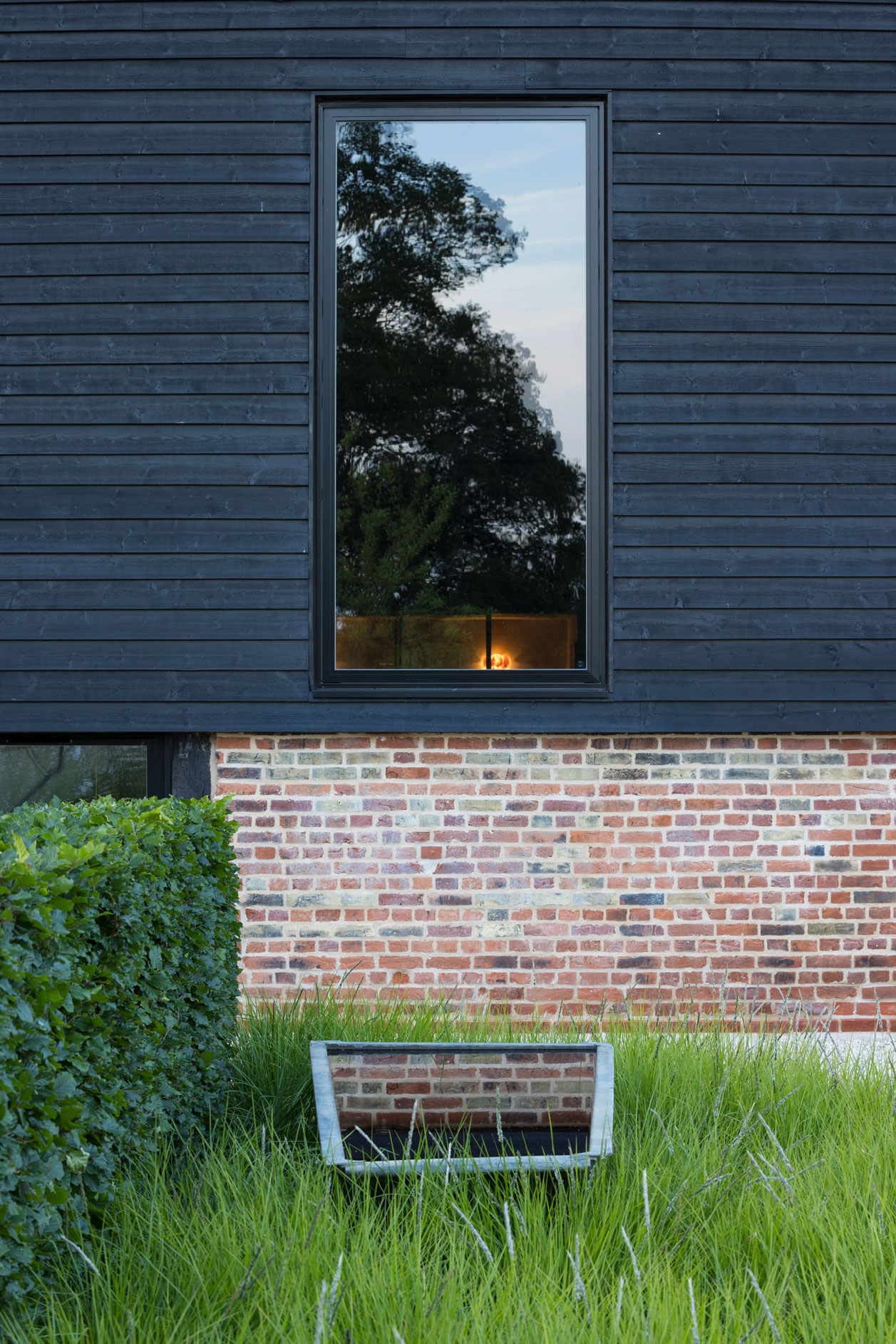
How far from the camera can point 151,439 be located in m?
4.62

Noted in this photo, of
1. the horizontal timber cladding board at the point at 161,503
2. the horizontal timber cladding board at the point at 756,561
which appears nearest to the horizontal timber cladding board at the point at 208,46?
the horizontal timber cladding board at the point at 161,503

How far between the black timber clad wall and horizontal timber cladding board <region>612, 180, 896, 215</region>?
0.04 feet

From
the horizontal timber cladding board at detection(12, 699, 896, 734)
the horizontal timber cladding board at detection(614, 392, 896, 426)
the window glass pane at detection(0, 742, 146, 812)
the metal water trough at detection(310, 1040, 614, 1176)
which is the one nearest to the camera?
the metal water trough at detection(310, 1040, 614, 1176)

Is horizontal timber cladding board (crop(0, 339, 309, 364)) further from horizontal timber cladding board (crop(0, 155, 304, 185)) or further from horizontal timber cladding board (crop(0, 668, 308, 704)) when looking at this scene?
horizontal timber cladding board (crop(0, 668, 308, 704))

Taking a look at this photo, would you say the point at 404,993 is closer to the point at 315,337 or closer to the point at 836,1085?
the point at 836,1085

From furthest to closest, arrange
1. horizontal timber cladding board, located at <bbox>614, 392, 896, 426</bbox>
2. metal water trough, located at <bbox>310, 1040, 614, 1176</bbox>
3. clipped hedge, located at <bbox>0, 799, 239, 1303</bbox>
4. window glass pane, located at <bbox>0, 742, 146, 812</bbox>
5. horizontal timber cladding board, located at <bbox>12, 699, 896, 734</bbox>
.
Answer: window glass pane, located at <bbox>0, 742, 146, 812</bbox>, horizontal timber cladding board, located at <bbox>614, 392, 896, 426</bbox>, horizontal timber cladding board, located at <bbox>12, 699, 896, 734</bbox>, metal water trough, located at <bbox>310, 1040, 614, 1176</bbox>, clipped hedge, located at <bbox>0, 799, 239, 1303</bbox>

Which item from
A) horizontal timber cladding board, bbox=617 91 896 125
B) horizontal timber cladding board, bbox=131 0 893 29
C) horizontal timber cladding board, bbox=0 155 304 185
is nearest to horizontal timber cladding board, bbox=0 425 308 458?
horizontal timber cladding board, bbox=0 155 304 185

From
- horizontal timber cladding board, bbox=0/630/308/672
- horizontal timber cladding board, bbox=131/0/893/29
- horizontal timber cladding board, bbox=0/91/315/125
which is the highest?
horizontal timber cladding board, bbox=131/0/893/29

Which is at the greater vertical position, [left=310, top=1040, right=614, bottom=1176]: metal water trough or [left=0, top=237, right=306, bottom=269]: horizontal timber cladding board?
[left=0, top=237, right=306, bottom=269]: horizontal timber cladding board

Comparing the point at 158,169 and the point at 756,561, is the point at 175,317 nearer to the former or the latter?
the point at 158,169

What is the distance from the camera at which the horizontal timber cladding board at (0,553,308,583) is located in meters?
4.58

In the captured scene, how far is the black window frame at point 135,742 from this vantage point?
467 centimetres

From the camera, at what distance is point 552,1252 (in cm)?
205

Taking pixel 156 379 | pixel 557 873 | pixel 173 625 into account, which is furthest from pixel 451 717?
pixel 156 379
